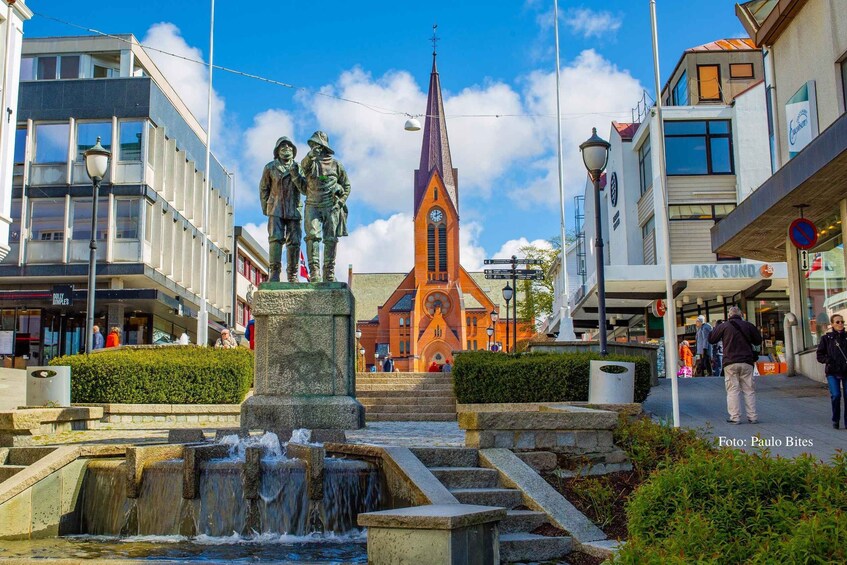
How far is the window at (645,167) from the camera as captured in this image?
119 feet

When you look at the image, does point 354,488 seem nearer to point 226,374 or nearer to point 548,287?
point 226,374

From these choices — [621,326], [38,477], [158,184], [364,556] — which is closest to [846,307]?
[364,556]

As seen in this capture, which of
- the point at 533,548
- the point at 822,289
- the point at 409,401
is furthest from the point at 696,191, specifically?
the point at 533,548

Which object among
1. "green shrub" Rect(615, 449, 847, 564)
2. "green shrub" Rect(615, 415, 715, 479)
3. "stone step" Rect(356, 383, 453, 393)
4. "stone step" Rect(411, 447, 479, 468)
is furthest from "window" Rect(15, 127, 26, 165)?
"green shrub" Rect(615, 449, 847, 564)

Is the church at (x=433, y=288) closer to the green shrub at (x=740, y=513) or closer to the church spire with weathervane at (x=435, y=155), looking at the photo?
the church spire with weathervane at (x=435, y=155)

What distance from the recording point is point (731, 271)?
3075 centimetres

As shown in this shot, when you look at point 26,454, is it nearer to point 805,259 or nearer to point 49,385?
point 49,385

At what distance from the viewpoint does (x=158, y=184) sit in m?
38.4

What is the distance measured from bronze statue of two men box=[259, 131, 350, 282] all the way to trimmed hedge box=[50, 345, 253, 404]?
372 centimetres

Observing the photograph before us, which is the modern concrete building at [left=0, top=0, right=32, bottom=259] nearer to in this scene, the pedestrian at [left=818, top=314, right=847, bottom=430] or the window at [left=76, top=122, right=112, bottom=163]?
the window at [left=76, top=122, right=112, bottom=163]

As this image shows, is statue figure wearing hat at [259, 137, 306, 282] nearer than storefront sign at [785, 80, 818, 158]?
Yes

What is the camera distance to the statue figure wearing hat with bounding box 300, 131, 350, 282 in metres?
13.2

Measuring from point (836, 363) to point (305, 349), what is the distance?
776 cm

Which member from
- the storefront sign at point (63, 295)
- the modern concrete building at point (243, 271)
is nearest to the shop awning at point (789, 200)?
the storefront sign at point (63, 295)
